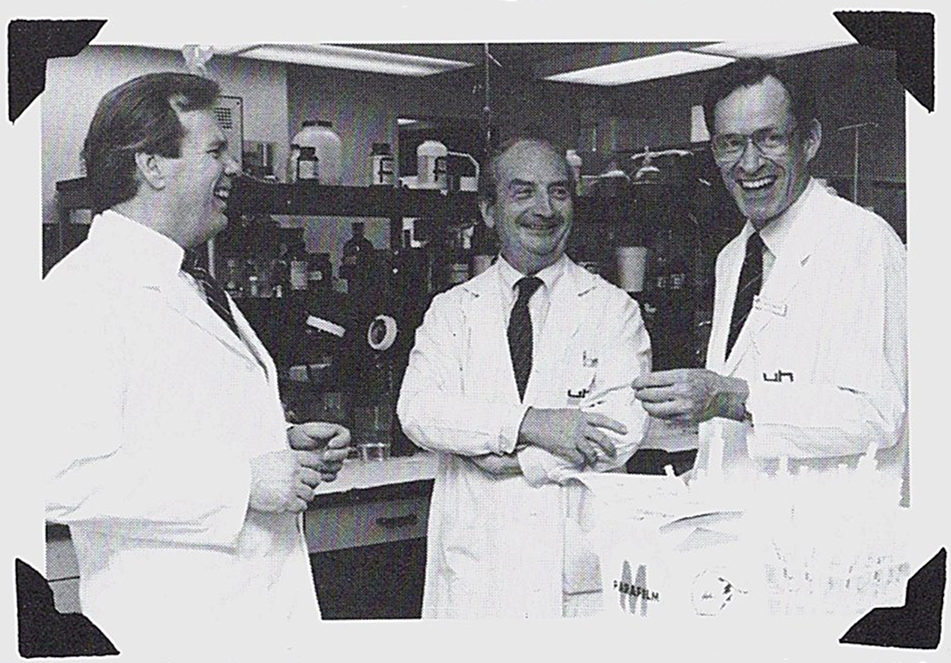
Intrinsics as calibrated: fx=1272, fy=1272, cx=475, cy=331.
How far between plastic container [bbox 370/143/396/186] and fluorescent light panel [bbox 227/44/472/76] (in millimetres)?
193

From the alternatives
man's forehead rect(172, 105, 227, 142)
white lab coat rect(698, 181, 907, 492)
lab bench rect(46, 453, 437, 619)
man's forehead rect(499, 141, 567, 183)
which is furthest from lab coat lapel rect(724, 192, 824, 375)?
man's forehead rect(172, 105, 227, 142)

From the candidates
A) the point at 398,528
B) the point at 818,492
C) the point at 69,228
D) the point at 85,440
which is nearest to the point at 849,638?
the point at 818,492

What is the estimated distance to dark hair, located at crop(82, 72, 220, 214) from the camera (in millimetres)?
2916

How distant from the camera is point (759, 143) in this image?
9.87 feet

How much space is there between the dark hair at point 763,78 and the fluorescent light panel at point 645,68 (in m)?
0.04

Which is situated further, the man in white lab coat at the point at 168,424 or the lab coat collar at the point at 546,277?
the lab coat collar at the point at 546,277

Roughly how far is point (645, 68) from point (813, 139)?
0.43 m

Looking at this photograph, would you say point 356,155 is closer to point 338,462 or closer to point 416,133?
point 416,133

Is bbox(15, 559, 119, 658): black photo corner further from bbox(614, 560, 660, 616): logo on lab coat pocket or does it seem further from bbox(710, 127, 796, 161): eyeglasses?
bbox(710, 127, 796, 161): eyeglasses

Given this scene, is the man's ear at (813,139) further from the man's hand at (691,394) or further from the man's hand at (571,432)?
the man's hand at (571,432)

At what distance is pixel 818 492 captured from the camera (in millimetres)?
3051

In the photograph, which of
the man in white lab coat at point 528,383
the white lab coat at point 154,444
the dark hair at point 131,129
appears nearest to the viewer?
the white lab coat at point 154,444

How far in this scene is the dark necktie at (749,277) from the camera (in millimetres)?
3037

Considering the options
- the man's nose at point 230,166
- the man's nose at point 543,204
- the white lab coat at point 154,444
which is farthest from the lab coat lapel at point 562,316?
the man's nose at point 230,166
